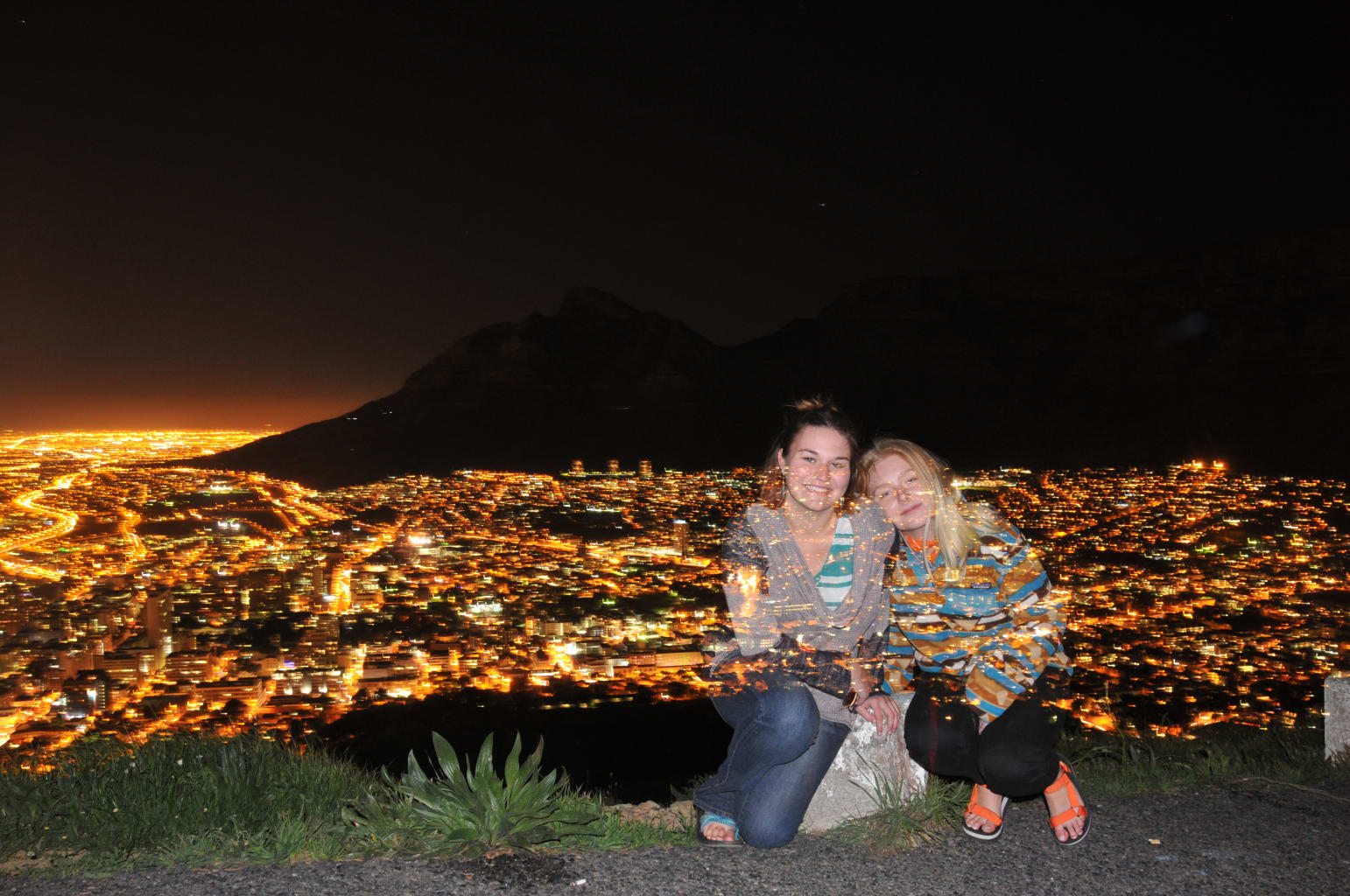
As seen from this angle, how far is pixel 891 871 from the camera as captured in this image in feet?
9.29

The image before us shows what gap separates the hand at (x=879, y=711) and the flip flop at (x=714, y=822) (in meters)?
0.61

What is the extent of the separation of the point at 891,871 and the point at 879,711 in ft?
1.71

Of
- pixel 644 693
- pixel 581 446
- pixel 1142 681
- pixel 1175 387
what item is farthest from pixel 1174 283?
pixel 644 693

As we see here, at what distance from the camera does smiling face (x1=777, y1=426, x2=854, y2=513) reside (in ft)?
10.5

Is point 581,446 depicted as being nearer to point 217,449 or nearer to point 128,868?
point 217,449

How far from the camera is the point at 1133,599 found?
2872 cm

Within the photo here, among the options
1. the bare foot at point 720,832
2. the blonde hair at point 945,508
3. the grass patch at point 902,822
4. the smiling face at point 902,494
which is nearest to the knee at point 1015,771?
the grass patch at point 902,822

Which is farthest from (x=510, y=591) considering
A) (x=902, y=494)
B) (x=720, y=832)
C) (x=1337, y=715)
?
(x=902, y=494)

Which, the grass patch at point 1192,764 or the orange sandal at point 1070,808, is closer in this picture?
the orange sandal at point 1070,808

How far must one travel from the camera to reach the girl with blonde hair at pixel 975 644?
9.78 feet

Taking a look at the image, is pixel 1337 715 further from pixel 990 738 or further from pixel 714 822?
pixel 714 822

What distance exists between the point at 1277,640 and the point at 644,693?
18282mm

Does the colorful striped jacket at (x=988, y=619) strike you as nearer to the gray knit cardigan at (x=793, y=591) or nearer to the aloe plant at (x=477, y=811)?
the gray knit cardigan at (x=793, y=591)

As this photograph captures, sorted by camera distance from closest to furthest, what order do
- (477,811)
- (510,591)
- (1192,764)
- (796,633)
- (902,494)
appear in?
(477,811) → (796,633) → (902,494) → (1192,764) → (510,591)
